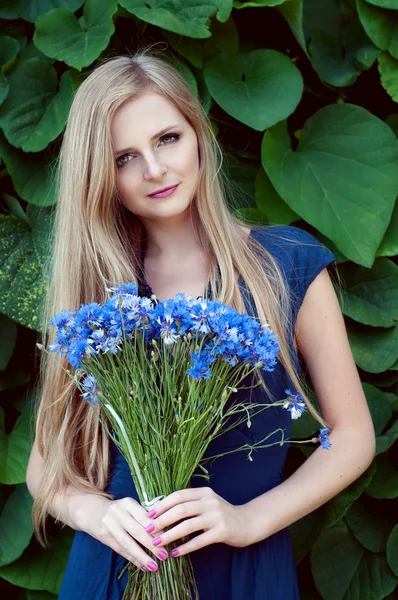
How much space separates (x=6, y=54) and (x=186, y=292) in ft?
2.40

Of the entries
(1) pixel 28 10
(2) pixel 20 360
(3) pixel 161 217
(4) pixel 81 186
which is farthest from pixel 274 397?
(1) pixel 28 10

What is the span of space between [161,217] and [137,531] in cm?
56

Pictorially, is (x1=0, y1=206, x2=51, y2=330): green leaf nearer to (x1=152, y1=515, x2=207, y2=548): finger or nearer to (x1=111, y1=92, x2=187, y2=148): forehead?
(x1=111, y1=92, x2=187, y2=148): forehead

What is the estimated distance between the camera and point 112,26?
153cm

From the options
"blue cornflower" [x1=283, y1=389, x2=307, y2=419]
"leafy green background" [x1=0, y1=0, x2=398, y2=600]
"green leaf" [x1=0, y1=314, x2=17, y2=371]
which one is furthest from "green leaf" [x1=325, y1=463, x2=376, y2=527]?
"green leaf" [x1=0, y1=314, x2=17, y2=371]

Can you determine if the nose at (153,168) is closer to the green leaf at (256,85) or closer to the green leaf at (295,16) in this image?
the green leaf at (256,85)

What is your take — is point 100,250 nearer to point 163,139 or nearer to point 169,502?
point 163,139

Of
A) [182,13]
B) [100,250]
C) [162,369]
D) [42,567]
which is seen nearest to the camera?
[162,369]

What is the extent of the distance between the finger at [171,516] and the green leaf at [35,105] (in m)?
0.91

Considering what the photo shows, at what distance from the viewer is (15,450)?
1721mm

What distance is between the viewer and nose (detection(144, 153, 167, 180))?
1246 mm

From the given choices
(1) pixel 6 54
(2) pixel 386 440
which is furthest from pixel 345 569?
(1) pixel 6 54

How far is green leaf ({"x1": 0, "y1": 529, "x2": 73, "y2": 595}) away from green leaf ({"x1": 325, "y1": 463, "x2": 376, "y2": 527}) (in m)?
0.60

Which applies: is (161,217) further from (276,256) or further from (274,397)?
(274,397)
